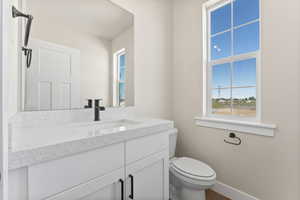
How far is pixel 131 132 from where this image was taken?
0.91m

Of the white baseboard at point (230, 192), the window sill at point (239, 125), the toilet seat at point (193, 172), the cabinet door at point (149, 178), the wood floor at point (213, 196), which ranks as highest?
the window sill at point (239, 125)

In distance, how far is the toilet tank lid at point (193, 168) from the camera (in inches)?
51.7

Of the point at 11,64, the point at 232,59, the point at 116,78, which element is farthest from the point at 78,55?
the point at 232,59

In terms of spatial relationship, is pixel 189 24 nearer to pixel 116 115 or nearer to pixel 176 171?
pixel 116 115

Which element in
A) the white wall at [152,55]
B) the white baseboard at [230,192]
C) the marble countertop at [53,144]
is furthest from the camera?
the white wall at [152,55]

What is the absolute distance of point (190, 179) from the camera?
1.29m

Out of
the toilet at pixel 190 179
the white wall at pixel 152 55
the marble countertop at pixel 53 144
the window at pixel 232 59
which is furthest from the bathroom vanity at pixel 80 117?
the window at pixel 232 59

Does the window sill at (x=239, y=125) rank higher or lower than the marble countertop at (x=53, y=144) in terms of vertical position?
lower

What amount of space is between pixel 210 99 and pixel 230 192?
1.00 meters

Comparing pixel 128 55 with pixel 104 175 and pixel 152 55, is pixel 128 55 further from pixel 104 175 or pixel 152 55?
pixel 104 175

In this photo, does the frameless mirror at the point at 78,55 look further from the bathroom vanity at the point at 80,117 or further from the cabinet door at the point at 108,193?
the cabinet door at the point at 108,193

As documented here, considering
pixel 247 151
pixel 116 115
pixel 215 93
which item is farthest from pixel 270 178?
pixel 116 115

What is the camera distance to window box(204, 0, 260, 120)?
150cm

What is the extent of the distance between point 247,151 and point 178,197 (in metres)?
0.82
